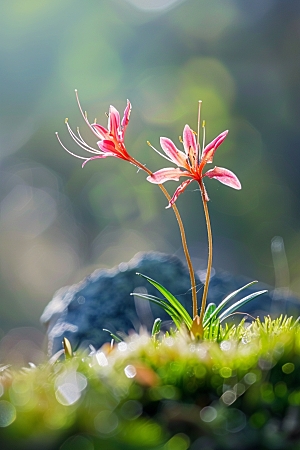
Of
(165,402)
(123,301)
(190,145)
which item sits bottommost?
(123,301)

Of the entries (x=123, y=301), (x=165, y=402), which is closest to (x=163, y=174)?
(x=165, y=402)

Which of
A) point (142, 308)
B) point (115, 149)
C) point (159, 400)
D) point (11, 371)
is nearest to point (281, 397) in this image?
point (159, 400)

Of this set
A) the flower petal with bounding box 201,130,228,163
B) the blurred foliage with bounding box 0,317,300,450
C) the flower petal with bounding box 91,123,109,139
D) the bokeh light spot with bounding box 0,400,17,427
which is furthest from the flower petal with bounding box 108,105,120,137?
the bokeh light spot with bounding box 0,400,17,427

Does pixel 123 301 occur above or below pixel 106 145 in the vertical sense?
below

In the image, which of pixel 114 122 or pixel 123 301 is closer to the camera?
pixel 114 122

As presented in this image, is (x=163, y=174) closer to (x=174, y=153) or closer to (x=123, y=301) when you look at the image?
(x=174, y=153)

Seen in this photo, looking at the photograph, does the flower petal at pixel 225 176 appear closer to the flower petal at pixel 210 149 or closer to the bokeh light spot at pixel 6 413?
the flower petal at pixel 210 149

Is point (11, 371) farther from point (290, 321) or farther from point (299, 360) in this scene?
point (290, 321)
